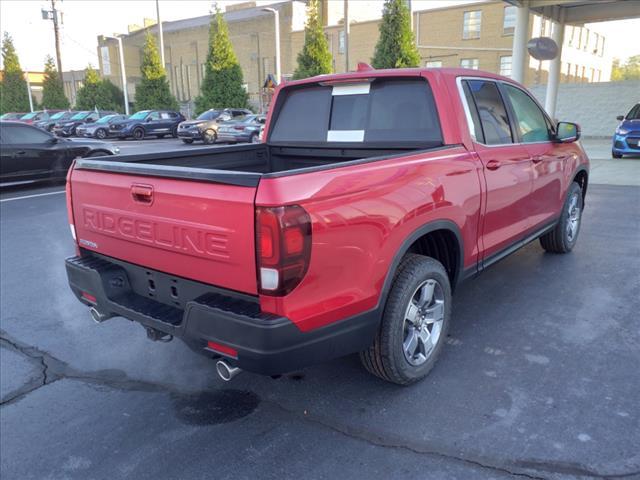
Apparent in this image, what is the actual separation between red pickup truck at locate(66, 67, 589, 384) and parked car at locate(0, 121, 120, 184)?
8970mm

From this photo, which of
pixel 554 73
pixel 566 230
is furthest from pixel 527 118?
pixel 554 73

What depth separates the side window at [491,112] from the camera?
393 cm

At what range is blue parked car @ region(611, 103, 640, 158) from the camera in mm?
14289

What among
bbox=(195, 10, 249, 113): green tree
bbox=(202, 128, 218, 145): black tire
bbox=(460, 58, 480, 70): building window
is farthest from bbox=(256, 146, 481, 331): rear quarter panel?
bbox=(460, 58, 480, 70): building window

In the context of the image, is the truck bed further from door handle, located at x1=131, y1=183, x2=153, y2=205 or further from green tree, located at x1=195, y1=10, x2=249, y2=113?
green tree, located at x1=195, y1=10, x2=249, y2=113

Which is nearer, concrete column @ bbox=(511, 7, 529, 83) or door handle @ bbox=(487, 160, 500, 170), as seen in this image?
door handle @ bbox=(487, 160, 500, 170)

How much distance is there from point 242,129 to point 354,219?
2189cm

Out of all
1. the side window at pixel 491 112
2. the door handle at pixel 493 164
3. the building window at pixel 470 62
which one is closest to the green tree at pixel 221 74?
the building window at pixel 470 62

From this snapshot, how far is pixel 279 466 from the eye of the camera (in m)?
2.60

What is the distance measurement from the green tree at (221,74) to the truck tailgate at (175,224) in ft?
108

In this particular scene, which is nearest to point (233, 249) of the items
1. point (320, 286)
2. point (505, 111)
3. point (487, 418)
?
point (320, 286)

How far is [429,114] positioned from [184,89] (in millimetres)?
66564

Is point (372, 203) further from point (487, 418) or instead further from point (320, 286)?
point (487, 418)

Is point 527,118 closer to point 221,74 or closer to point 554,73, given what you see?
point 554,73
